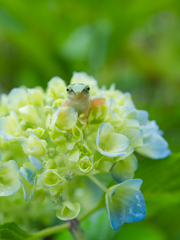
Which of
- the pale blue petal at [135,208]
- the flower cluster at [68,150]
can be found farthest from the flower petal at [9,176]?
the pale blue petal at [135,208]

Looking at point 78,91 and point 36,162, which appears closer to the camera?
point 36,162

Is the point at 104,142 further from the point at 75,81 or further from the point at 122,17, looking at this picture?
the point at 122,17

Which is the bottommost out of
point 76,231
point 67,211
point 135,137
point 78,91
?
point 76,231

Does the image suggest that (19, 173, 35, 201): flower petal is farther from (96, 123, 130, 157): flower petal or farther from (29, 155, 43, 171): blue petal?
(96, 123, 130, 157): flower petal

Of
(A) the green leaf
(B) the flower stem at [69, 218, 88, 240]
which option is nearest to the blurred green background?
(B) the flower stem at [69, 218, 88, 240]

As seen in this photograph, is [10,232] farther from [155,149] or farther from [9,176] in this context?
[155,149]

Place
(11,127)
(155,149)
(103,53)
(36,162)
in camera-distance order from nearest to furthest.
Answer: (36,162), (11,127), (155,149), (103,53)

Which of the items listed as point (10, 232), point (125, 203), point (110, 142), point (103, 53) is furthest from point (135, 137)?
point (103, 53)
